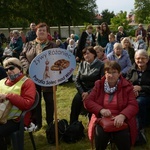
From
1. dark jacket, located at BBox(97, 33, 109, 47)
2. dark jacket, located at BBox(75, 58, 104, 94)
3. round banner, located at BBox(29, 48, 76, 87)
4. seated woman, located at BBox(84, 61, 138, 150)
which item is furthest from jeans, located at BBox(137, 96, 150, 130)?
dark jacket, located at BBox(97, 33, 109, 47)

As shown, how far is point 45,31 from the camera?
4324 mm

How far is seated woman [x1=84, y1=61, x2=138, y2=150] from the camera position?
3.38 meters

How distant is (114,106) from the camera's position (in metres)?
3.56

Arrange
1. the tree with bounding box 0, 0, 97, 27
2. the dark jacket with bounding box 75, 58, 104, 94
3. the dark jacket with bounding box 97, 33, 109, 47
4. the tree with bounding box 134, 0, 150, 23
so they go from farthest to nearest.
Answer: the tree with bounding box 134, 0, 150, 23 < the tree with bounding box 0, 0, 97, 27 < the dark jacket with bounding box 97, 33, 109, 47 < the dark jacket with bounding box 75, 58, 104, 94

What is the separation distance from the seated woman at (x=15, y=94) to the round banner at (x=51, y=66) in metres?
0.14

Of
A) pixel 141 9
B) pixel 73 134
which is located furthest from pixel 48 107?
pixel 141 9

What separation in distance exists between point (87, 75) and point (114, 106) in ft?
3.89

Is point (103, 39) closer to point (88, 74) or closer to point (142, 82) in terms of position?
point (88, 74)

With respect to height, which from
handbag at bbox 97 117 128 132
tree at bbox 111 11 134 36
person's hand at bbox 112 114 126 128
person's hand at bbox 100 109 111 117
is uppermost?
tree at bbox 111 11 134 36

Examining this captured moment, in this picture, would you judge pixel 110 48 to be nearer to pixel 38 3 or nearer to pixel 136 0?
pixel 38 3

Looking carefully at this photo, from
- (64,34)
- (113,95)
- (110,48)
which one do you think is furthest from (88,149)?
(64,34)

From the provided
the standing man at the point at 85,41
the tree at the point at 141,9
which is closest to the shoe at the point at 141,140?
the standing man at the point at 85,41

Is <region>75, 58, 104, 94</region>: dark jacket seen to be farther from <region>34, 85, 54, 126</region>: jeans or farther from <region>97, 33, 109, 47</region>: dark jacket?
<region>97, 33, 109, 47</region>: dark jacket

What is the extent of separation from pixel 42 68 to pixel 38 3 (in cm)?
2962
